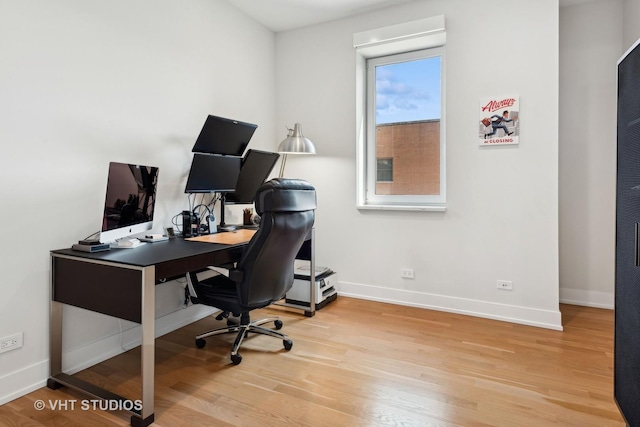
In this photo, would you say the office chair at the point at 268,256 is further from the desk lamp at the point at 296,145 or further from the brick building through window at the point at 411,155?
the brick building through window at the point at 411,155

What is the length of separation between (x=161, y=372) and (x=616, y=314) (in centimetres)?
246

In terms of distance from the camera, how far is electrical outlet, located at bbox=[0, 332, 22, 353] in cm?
196

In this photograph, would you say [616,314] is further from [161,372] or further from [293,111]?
[293,111]

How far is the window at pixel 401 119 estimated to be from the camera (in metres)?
3.55

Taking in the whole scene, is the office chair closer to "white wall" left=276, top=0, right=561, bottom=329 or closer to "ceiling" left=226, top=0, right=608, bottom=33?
"white wall" left=276, top=0, right=561, bottom=329

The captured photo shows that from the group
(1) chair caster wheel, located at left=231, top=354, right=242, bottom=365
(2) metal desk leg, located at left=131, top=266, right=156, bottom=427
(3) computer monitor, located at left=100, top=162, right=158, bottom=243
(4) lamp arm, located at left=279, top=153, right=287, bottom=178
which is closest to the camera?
(2) metal desk leg, located at left=131, top=266, right=156, bottom=427

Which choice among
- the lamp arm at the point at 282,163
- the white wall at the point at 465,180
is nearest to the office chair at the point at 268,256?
the white wall at the point at 465,180

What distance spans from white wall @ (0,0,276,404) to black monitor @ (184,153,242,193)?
0.25m

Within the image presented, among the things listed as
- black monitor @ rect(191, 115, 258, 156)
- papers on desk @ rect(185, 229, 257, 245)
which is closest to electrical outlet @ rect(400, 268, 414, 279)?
papers on desk @ rect(185, 229, 257, 245)

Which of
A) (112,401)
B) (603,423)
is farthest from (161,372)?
(603,423)

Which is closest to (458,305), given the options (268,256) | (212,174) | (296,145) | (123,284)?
(268,256)

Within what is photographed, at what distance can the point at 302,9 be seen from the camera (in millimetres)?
3590

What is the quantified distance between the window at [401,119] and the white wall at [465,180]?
0.15m

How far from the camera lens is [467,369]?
2.33 metres
